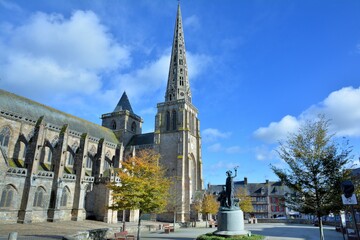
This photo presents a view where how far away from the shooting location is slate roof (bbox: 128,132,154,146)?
50134 mm

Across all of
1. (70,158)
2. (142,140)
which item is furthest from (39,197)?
(142,140)

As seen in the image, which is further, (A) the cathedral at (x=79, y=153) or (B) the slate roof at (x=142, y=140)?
(B) the slate roof at (x=142, y=140)

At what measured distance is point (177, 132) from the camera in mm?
45094

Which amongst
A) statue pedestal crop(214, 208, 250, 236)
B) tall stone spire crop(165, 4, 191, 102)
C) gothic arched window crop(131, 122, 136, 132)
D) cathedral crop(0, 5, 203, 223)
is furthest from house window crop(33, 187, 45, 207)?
gothic arched window crop(131, 122, 136, 132)

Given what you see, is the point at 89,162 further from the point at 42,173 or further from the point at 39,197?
the point at 39,197

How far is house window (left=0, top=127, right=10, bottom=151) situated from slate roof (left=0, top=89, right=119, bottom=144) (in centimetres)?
235

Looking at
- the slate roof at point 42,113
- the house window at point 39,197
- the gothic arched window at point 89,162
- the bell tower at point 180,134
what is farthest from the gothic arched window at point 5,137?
the bell tower at point 180,134

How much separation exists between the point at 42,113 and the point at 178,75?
24552 mm

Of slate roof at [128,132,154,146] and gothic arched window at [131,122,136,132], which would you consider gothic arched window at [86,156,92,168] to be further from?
gothic arched window at [131,122,136,132]

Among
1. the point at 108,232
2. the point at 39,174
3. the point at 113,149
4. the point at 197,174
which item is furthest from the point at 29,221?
the point at 197,174

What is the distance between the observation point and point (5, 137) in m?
30.2

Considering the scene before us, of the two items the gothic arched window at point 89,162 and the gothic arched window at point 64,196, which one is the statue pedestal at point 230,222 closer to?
the gothic arched window at point 64,196

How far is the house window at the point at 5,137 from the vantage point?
29781mm

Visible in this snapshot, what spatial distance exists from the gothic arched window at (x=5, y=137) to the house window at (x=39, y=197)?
21.0 feet
